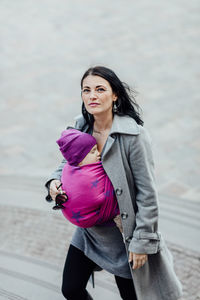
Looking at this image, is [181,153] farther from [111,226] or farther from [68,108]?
[111,226]

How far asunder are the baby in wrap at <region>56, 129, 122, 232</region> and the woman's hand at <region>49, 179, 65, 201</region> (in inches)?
1.6

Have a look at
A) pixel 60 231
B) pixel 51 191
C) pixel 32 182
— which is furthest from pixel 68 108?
pixel 51 191

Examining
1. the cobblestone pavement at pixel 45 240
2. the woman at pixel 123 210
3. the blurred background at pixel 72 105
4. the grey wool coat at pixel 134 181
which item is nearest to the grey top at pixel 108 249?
the woman at pixel 123 210

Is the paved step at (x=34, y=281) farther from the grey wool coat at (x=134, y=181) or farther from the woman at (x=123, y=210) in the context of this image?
the grey wool coat at (x=134, y=181)

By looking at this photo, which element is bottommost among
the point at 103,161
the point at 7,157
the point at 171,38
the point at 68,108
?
the point at 103,161

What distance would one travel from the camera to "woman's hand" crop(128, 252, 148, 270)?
2.37 m

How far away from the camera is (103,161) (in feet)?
7.68

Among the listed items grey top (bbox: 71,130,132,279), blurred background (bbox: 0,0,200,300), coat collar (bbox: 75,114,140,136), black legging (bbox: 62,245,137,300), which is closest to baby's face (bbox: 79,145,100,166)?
coat collar (bbox: 75,114,140,136)

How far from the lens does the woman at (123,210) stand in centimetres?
231

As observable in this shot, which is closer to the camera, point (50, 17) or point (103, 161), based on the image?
point (103, 161)

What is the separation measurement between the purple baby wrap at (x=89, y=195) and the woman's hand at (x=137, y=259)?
0.26 metres

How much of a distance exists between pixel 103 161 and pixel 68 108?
16.8 feet

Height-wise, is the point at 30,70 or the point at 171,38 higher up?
the point at 171,38

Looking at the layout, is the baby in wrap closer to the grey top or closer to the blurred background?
the grey top
